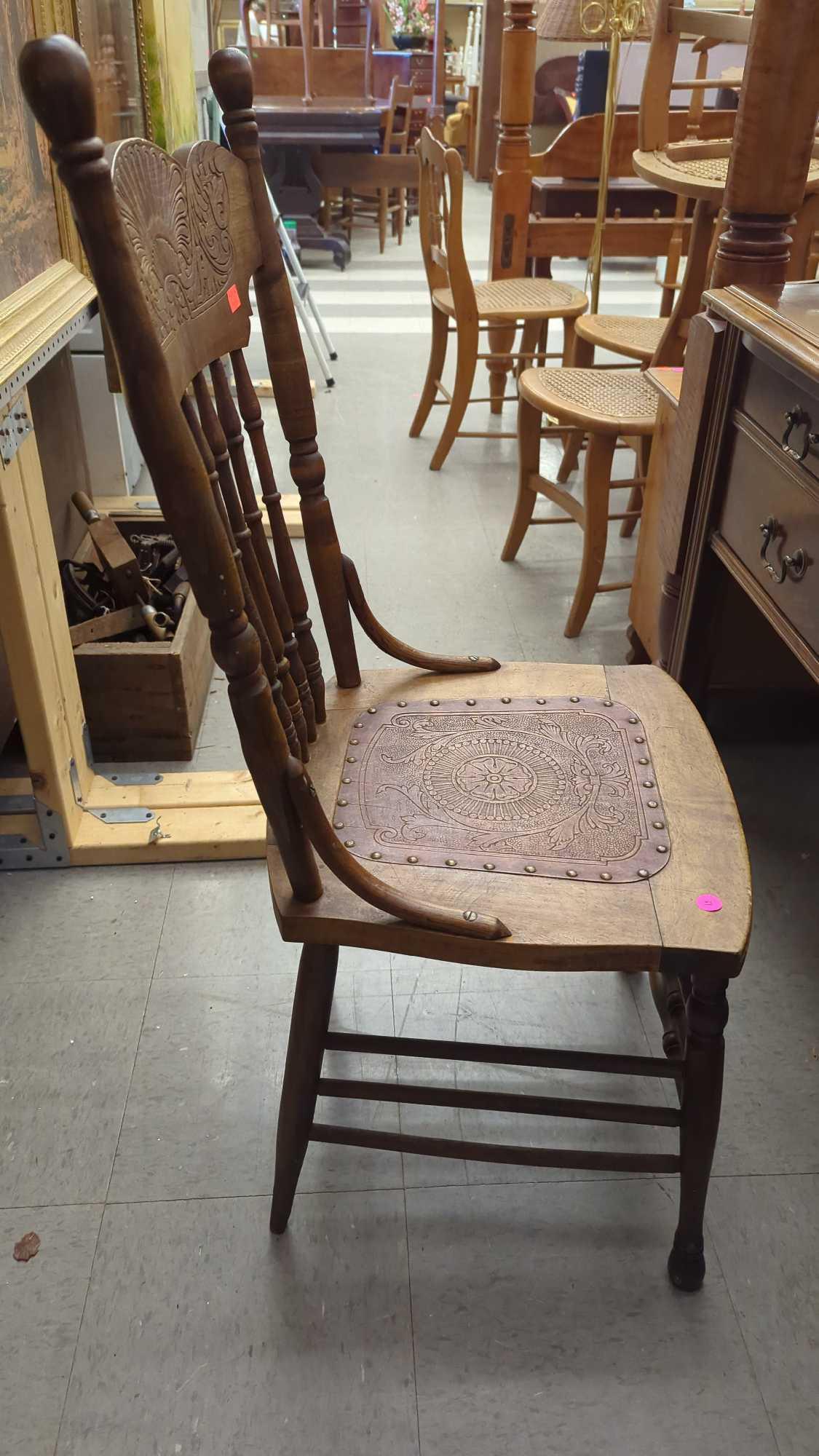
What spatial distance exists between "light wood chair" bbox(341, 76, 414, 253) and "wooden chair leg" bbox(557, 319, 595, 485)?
4167 millimetres

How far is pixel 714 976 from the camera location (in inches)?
38.1

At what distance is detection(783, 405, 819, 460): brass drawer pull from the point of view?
1.17 metres

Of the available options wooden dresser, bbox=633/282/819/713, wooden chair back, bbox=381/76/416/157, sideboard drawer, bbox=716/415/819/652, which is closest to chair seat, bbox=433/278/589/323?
wooden dresser, bbox=633/282/819/713

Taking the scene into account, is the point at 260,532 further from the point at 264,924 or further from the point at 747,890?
the point at 264,924

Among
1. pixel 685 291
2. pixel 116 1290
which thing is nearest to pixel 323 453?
pixel 685 291

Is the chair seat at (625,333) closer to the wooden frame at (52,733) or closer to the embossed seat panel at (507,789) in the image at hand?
the wooden frame at (52,733)

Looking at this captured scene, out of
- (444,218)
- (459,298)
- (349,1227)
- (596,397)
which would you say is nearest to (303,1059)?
(349,1227)

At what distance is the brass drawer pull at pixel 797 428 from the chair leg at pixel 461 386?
2089 mm

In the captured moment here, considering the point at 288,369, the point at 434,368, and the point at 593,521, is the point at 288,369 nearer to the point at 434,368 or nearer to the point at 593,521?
the point at 593,521

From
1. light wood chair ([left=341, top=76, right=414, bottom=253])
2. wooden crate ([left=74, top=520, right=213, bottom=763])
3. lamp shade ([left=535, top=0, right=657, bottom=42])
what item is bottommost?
wooden crate ([left=74, top=520, right=213, bottom=763])

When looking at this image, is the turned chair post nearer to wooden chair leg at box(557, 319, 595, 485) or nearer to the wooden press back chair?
the wooden press back chair

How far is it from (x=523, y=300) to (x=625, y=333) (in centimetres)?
59

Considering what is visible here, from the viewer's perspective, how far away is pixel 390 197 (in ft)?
27.1

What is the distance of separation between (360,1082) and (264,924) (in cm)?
53
